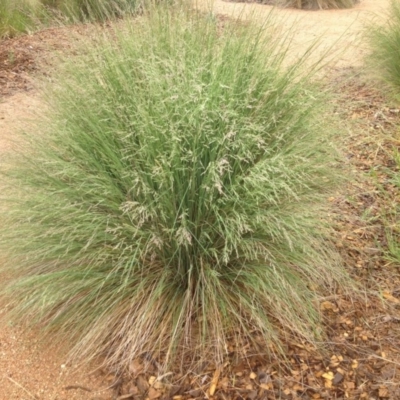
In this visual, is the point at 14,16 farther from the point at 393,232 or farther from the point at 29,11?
the point at 393,232

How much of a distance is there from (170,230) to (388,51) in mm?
3285

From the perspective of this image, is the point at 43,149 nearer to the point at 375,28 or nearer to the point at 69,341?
the point at 69,341

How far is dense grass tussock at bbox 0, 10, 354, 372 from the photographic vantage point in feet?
7.14

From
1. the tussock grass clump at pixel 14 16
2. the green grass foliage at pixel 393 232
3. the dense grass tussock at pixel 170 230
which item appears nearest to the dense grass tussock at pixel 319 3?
the tussock grass clump at pixel 14 16

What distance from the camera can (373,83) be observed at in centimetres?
468

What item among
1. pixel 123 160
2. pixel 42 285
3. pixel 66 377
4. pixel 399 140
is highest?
pixel 123 160

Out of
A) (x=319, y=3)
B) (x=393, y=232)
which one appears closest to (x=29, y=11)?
(x=319, y=3)

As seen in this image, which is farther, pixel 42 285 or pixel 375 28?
pixel 375 28

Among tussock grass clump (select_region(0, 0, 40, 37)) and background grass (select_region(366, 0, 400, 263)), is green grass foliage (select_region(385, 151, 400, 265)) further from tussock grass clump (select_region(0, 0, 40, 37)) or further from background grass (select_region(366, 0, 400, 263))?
tussock grass clump (select_region(0, 0, 40, 37))

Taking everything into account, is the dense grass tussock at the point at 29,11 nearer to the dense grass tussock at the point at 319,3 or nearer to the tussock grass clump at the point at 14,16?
the tussock grass clump at the point at 14,16

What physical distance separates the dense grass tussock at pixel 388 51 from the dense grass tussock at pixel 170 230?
231 centimetres

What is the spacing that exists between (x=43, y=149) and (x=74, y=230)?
0.64 meters

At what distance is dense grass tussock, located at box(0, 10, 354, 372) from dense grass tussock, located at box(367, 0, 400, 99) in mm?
2306

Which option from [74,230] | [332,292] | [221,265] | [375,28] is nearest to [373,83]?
[375,28]
